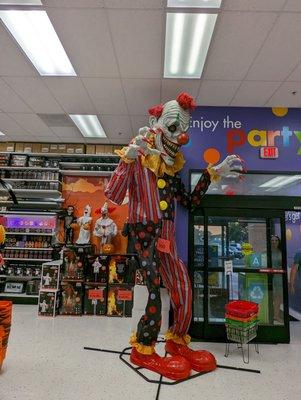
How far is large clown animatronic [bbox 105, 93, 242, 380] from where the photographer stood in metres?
2.63

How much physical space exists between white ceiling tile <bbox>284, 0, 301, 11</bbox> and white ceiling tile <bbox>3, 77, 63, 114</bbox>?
112 inches

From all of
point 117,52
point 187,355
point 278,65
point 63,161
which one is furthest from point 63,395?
point 63,161

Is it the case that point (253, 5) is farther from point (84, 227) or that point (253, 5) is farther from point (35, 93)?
point (84, 227)

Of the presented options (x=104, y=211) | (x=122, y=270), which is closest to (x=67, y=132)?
(x=104, y=211)

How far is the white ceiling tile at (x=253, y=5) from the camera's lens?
2391 mm

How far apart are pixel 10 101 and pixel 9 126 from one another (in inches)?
46.9

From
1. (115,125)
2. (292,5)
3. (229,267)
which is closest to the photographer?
(292,5)

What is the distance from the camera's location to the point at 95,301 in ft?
15.5

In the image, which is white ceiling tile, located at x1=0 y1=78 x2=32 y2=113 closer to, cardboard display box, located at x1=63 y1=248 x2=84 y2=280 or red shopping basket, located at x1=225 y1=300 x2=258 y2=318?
cardboard display box, located at x1=63 y1=248 x2=84 y2=280

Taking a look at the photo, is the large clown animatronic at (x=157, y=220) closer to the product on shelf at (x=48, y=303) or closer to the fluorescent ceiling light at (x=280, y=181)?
the fluorescent ceiling light at (x=280, y=181)

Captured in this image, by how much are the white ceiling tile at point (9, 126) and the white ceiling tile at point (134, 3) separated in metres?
3.12

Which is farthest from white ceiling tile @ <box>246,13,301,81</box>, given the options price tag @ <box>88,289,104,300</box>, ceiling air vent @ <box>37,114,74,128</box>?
price tag @ <box>88,289,104,300</box>

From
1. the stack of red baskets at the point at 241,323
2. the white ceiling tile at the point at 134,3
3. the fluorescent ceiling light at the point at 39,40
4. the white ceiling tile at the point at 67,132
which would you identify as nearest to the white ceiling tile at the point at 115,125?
the white ceiling tile at the point at 67,132

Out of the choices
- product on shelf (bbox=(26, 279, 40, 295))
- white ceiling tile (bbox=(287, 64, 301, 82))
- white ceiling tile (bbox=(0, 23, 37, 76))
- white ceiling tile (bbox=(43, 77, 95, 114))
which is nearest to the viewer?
white ceiling tile (bbox=(0, 23, 37, 76))
